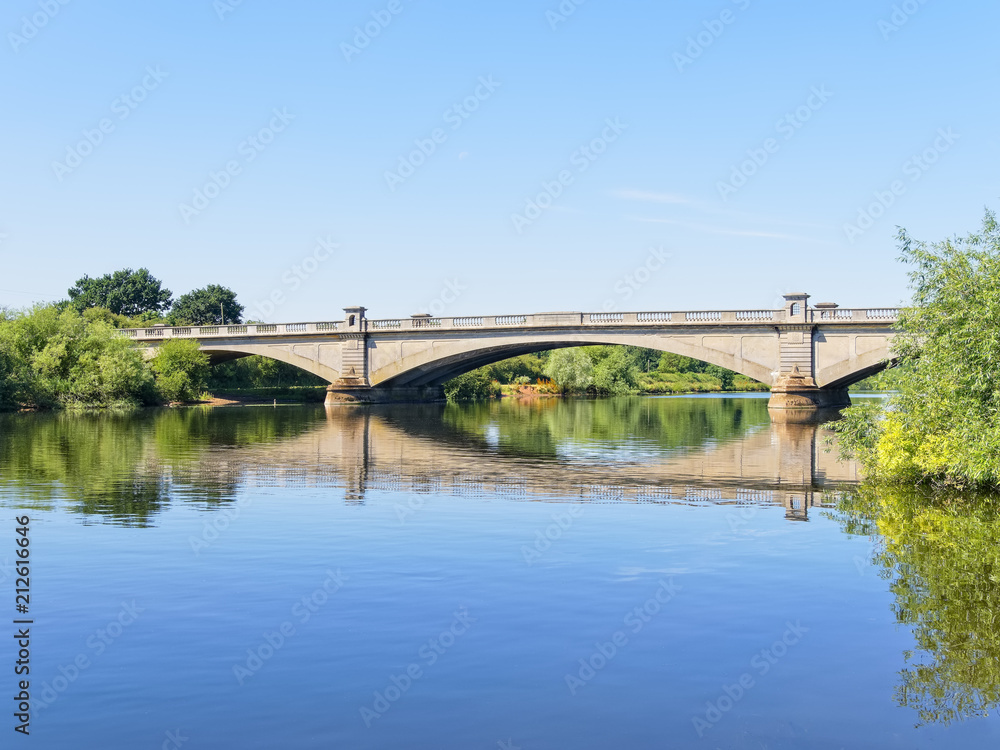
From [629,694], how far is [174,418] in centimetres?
4638

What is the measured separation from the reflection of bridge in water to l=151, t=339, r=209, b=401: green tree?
1306 inches

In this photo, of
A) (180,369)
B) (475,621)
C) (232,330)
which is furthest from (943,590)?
(232,330)

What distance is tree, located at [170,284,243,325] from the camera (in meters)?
115

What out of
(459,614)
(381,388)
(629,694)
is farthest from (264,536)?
(381,388)

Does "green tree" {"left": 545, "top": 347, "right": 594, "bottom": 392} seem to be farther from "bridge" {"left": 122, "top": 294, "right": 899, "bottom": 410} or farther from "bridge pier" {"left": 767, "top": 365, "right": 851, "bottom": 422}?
"bridge pier" {"left": 767, "top": 365, "right": 851, "bottom": 422}

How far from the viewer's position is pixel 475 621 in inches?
392

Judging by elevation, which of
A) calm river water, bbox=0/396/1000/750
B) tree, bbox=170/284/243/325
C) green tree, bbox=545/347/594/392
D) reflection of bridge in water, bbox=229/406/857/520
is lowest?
calm river water, bbox=0/396/1000/750

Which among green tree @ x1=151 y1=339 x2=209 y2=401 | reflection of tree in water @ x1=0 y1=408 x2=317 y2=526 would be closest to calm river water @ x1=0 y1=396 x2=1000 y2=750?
reflection of tree in water @ x1=0 y1=408 x2=317 y2=526

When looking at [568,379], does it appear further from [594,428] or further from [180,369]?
[594,428]

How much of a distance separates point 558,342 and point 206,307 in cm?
6645

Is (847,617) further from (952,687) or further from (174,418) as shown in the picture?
(174,418)

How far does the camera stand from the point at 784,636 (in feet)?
30.9

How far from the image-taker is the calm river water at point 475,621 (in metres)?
7.30

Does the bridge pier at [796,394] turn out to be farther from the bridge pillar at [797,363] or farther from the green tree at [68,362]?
the green tree at [68,362]
